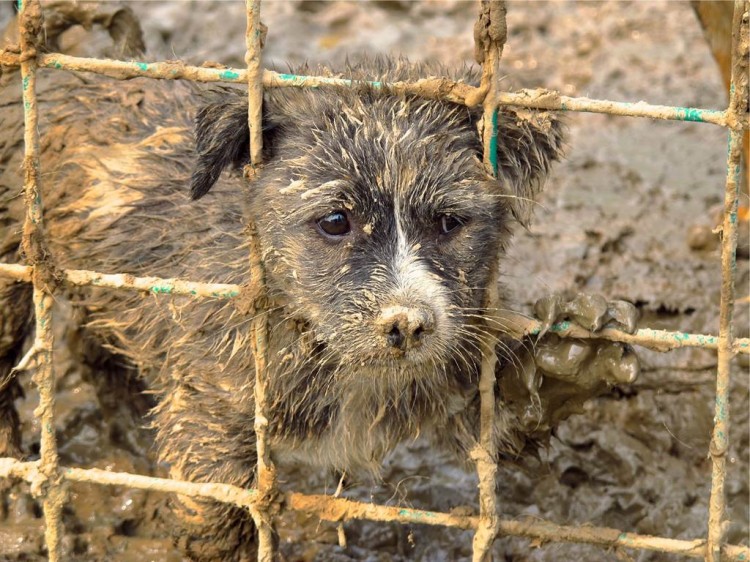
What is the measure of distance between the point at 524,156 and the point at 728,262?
821mm

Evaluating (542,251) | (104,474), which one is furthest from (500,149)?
(542,251)

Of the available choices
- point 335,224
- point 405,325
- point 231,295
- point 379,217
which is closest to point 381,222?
point 379,217

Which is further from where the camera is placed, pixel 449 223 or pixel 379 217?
pixel 449 223

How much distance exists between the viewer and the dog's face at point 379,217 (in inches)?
137

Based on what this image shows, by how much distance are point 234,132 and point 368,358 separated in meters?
0.89

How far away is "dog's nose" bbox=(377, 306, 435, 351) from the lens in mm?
3322

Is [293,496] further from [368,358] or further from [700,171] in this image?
[700,171]

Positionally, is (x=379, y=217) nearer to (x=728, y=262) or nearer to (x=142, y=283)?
(x=142, y=283)

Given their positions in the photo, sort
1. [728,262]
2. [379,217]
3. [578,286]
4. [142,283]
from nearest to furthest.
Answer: [728,262], [142,283], [379,217], [578,286]

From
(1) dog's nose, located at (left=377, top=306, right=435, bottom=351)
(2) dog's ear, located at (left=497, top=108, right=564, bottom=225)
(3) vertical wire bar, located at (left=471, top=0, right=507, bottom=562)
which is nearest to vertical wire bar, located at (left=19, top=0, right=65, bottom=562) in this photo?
(1) dog's nose, located at (left=377, top=306, right=435, bottom=351)

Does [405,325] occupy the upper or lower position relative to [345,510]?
upper

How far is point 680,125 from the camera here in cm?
784

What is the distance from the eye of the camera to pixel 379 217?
11.7 ft

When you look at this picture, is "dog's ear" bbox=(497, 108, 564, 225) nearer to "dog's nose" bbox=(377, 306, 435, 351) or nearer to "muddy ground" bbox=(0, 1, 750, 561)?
"muddy ground" bbox=(0, 1, 750, 561)
